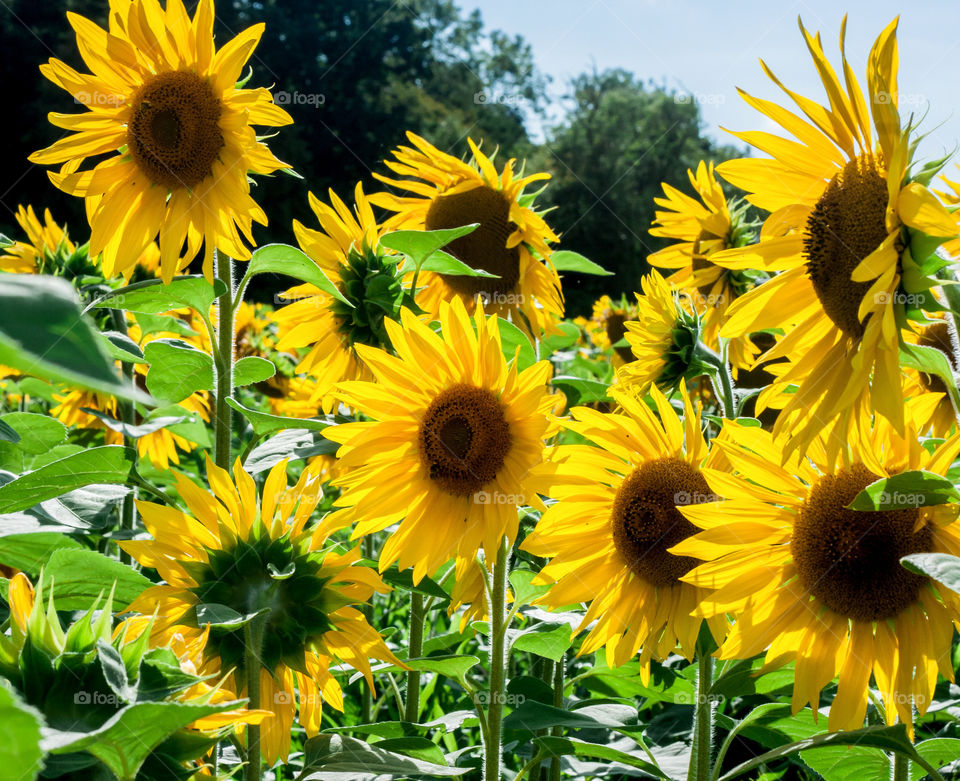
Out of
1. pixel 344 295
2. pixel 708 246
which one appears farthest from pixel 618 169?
pixel 344 295

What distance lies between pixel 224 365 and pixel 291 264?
0.25 metres

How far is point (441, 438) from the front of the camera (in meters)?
1.46

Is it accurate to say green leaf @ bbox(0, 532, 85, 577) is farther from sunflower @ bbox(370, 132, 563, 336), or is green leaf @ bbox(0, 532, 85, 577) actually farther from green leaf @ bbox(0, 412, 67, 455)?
sunflower @ bbox(370, 132, 563, 336)

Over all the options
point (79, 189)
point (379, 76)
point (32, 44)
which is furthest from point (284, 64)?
point (79, 189)

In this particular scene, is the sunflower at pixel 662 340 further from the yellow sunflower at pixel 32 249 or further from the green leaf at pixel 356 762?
the yellow sunflower at pixel 32 249

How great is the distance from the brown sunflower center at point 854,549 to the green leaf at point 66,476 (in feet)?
3.49

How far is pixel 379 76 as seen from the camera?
81.0 ft

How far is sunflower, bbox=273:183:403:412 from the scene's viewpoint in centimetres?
183

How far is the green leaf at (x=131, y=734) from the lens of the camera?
23.2 inches

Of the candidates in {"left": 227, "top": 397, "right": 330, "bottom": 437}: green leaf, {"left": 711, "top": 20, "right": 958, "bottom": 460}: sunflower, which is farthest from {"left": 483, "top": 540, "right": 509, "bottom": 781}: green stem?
{"left": 711, "top": 20, "right": 958, "bottom": 460}: sunflower

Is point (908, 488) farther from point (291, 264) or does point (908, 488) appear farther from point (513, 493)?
point (291, 264)

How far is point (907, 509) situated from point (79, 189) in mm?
1540

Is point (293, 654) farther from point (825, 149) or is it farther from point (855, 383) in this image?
point (825, 149)

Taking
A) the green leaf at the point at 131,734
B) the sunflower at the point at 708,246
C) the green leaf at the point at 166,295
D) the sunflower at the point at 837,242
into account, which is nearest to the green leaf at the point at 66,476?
the green leaf at the point at 166,295
